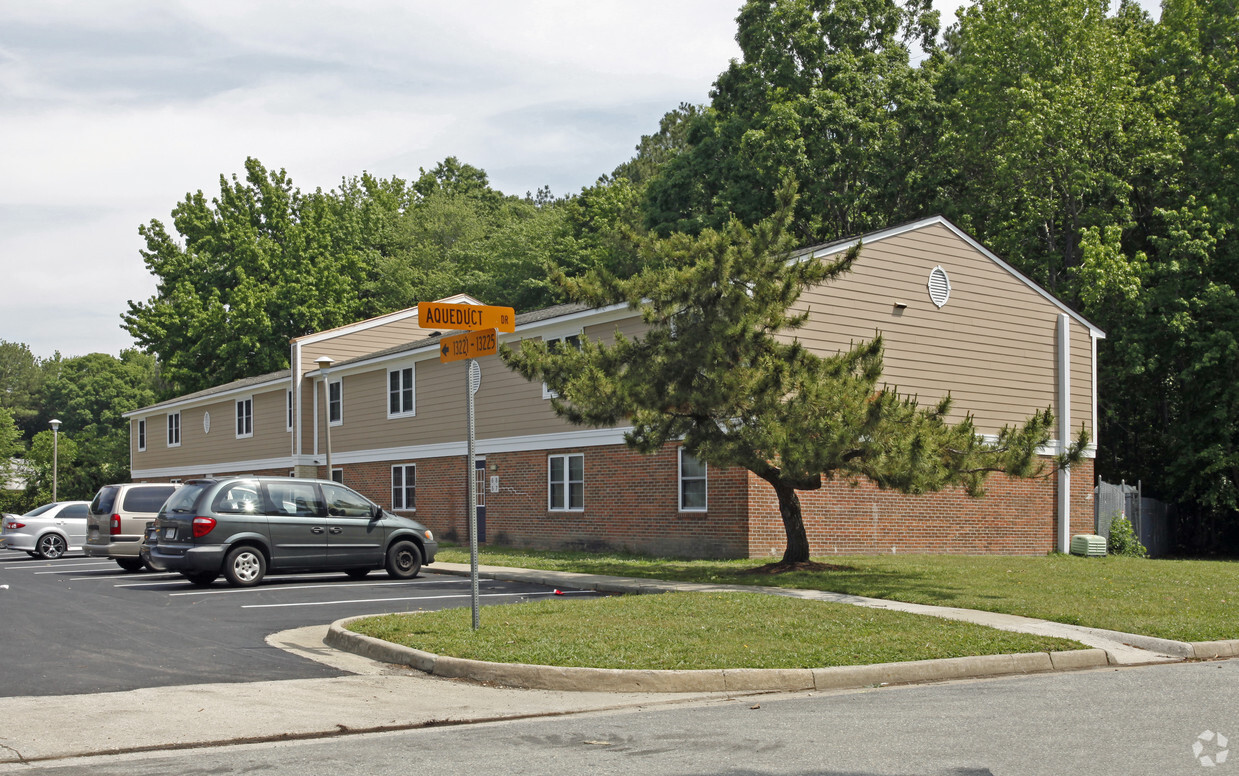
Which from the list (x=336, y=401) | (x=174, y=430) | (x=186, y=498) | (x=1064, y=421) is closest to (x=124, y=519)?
(x=186, y=498)

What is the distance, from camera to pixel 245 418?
42.7 metres

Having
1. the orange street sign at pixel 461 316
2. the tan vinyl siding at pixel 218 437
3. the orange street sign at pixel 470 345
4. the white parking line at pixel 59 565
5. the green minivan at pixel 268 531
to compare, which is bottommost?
the white parking line at pixel 59 565

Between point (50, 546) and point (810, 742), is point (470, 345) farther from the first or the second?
point (50, 546)

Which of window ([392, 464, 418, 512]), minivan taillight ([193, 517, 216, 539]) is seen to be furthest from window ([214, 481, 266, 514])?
window ([392, 464, 418, 512])

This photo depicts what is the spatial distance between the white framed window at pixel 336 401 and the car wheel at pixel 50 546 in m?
8.96

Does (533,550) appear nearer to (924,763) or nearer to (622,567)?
(622,567)

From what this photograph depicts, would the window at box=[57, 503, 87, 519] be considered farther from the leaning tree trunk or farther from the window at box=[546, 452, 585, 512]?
the leaning tree trunk

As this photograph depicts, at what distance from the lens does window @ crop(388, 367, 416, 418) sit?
3304 centimetres

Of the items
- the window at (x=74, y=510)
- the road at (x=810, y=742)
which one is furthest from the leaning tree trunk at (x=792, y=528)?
the window at (x=74, y=510)

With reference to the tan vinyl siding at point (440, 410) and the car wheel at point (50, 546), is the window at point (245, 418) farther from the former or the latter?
the car wheel at point (50, 546)

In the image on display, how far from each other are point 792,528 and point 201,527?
9333 mm

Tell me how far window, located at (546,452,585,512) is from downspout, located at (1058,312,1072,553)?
11.3 metres

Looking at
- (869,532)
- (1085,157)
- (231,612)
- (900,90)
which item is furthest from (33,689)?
(900,90)

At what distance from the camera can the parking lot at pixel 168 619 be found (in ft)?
32.9
